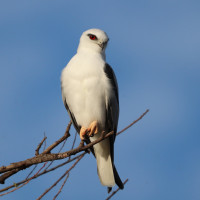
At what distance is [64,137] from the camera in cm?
410

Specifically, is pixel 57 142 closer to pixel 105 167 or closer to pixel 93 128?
pixel 93 128

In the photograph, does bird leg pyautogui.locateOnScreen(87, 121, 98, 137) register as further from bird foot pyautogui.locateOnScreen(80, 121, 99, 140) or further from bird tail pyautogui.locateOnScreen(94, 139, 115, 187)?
bird tail pyautogui.locateOnScreen(94, 139, 115, 187)

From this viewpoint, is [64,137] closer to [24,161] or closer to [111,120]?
[24,161]

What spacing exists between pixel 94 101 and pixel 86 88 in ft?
0.71

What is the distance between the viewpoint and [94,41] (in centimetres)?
570

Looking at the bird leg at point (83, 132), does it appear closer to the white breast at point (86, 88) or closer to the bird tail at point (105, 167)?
the white breast at point (86, 88)

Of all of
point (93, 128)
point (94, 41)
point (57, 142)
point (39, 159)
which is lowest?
point (39, 159)

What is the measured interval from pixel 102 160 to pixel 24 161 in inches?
84.8

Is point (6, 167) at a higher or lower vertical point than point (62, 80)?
lower

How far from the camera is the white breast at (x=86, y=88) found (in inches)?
190

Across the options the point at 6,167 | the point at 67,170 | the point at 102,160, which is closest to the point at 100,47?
the point at 102,160

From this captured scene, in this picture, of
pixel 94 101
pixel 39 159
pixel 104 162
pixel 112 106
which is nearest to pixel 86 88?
pixel 94 101

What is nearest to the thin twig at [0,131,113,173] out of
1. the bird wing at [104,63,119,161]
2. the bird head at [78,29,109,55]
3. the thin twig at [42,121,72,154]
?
the thin twig at [42,121,72,154]

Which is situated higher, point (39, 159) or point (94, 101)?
point (94, 101)
